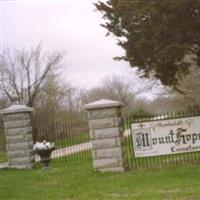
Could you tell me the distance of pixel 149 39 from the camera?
539 inches

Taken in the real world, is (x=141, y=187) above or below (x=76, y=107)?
below

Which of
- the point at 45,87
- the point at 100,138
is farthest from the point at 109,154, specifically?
the point at 45,87

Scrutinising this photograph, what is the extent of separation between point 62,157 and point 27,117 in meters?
2.97

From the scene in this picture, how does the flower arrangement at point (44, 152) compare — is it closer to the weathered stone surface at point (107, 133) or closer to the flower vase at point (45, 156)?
the flower vase at point (45, 156)

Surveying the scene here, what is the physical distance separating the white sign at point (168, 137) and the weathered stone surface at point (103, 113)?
2.20 ft

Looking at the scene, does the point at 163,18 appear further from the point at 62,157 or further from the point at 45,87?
the point at 45,87

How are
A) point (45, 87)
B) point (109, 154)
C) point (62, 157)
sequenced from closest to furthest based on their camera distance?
1. point (109, 154)
2. point (62, 157)
3. point (45, 87)

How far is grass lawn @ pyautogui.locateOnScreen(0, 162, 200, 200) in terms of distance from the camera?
10.2m

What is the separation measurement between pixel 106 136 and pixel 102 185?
2829mm

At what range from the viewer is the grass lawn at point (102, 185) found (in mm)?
10196

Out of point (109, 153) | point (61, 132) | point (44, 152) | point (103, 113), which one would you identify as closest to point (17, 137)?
point (44, 152)

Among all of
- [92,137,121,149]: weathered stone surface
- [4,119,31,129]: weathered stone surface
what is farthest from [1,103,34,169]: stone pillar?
[92,137,121,149]: weathered stone surface

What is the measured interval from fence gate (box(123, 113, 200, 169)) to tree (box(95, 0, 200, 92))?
1.54 m

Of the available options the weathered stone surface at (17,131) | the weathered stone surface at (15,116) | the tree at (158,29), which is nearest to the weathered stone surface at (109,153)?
the tree at (158,29)
